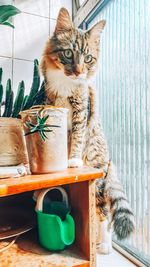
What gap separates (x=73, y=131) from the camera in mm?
875

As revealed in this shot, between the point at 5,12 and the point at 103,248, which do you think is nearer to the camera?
the point at 5,12

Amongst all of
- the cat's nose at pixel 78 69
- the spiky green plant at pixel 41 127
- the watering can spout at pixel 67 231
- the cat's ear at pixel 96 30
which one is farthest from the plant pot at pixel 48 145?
the cat's ear at pixel 96 30

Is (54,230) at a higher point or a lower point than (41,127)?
lower

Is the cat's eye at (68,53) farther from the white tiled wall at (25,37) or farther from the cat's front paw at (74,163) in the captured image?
the white tiled wall at (25,37)

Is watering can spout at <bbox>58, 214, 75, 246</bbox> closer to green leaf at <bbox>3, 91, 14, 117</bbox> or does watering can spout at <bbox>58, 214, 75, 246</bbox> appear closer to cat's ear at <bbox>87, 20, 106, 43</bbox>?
green leaf at <bbox>3, 91, 14, 117</bbox>

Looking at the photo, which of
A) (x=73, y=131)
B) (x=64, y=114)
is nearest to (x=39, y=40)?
(x=73, y=131)

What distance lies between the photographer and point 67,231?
0.62 metres

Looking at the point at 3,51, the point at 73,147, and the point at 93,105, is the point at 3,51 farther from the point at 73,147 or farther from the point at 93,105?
the point at 73,147

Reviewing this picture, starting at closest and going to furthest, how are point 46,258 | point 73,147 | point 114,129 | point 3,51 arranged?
point 46,258 < point 73,147 < point 114,129 < point 3,51

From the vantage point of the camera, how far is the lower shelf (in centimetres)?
57

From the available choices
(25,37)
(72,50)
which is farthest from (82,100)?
(25,37)

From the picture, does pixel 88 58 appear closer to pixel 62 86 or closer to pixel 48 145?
pixel 62 86

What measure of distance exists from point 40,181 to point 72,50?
1.90 feet

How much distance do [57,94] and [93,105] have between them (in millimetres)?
179
